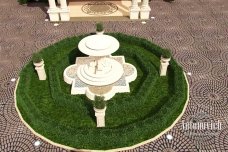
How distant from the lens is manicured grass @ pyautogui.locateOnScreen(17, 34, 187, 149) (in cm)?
1110

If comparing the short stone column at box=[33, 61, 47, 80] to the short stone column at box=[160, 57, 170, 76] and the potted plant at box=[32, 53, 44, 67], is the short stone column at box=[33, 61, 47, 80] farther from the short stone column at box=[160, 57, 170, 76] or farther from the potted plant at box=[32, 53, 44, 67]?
the short stone column at box=[160, 57, 170, 76]

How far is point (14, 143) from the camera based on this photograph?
11367 mm

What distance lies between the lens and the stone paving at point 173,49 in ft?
37.4

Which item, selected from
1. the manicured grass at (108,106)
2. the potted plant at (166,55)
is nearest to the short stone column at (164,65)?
the potted plant at (166,55)

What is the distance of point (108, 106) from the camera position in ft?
40.5

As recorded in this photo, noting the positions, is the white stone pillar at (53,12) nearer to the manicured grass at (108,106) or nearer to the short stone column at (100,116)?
the manicured grass at (108,106)

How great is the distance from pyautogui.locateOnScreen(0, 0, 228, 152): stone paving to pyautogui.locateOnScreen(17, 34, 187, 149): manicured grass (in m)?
0.64

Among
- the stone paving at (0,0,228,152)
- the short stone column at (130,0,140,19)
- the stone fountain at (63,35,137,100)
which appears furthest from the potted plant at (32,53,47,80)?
the short stone column at (130,0,140,19)

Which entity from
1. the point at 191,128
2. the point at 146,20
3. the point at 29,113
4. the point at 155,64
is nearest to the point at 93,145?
the point at 29,113

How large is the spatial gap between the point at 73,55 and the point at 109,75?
12.6ft

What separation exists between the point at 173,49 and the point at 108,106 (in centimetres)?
620

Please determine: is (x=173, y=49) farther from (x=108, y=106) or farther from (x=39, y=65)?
(x=39, y=65)

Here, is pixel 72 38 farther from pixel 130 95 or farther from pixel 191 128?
pixel 191 128

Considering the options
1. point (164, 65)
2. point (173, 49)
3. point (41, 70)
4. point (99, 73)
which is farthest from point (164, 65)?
point (41, 70)
